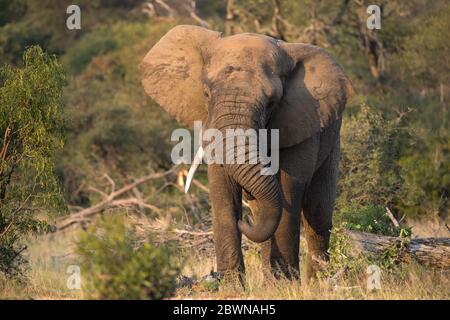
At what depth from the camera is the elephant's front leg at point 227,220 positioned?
880 cm

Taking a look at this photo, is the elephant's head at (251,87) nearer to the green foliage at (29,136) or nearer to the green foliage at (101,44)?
the green foliage at (29,136)

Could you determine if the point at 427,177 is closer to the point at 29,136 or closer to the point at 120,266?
the point at 29,136

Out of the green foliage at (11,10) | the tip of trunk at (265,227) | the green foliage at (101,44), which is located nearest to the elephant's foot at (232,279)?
the tip of trunk at (265,227)

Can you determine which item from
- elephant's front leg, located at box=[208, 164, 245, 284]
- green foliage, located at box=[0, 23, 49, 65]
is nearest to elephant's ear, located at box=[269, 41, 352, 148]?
elephant's front leg, located at box=[208, 164, 245, 284]

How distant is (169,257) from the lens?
728 centimetres

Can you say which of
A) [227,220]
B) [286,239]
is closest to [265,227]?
[227,220]

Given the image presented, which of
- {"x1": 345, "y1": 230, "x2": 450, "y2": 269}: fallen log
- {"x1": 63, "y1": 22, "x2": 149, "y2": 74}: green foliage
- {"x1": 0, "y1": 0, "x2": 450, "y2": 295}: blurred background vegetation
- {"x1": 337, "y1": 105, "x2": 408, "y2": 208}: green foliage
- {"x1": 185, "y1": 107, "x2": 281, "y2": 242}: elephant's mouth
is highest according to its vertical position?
{"x1": 63, "y1": 22, "x2": 149, "y2": 74}: green foliage

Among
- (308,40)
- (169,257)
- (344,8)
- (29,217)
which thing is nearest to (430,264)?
(169,257)

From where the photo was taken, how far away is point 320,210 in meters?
10.2

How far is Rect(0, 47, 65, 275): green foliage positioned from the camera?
956cm

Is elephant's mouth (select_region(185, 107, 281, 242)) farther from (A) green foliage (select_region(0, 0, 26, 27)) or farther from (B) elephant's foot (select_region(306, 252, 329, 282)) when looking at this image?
(A) green foliage (select_region(0, 0, 26, 27))

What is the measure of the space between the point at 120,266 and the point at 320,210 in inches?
144

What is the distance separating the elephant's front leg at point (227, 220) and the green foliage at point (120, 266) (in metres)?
1.67

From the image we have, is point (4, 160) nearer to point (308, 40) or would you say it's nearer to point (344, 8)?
point (308, 40)
